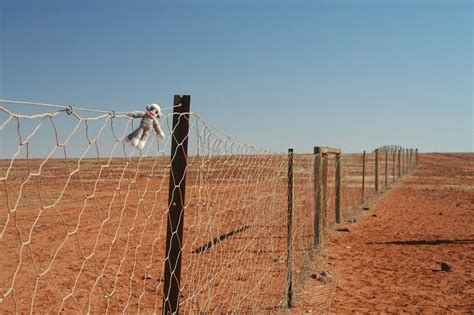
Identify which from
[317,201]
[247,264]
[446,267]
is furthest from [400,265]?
[247,264]

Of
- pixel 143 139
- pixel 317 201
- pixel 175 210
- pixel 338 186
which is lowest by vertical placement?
pixel 317 201

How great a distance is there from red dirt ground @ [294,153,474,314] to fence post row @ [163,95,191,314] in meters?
2.89

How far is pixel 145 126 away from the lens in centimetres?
233

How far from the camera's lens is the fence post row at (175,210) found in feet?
8.62

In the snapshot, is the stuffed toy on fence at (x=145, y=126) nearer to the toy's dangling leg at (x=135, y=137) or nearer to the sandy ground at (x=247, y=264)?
the toy's dangling leg at (x=135, y=137)

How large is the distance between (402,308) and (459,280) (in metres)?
1.47

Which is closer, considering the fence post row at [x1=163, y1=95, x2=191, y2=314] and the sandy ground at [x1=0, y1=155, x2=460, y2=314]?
the fence post row at [x1=163, y1=95, x2=191, y2=314]

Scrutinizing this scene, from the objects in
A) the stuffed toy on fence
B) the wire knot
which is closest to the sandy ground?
the stuffed toy on fence

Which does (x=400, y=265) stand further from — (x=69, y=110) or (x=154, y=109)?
(x=69, y=110)

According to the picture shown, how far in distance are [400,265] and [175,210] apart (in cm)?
533

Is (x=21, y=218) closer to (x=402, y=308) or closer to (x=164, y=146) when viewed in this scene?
(x=402, y=308)

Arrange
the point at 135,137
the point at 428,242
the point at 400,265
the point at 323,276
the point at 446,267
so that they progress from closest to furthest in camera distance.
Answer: the point at 135,137
the point at 323,276
the point at 446,267
the point at 400,265
the point at 428,242

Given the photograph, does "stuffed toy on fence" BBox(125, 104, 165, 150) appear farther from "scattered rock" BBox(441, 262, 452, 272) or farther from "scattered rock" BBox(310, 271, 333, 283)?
"scattered rock" BBox(441, 262, 452, 272)

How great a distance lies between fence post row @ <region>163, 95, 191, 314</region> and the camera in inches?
103
